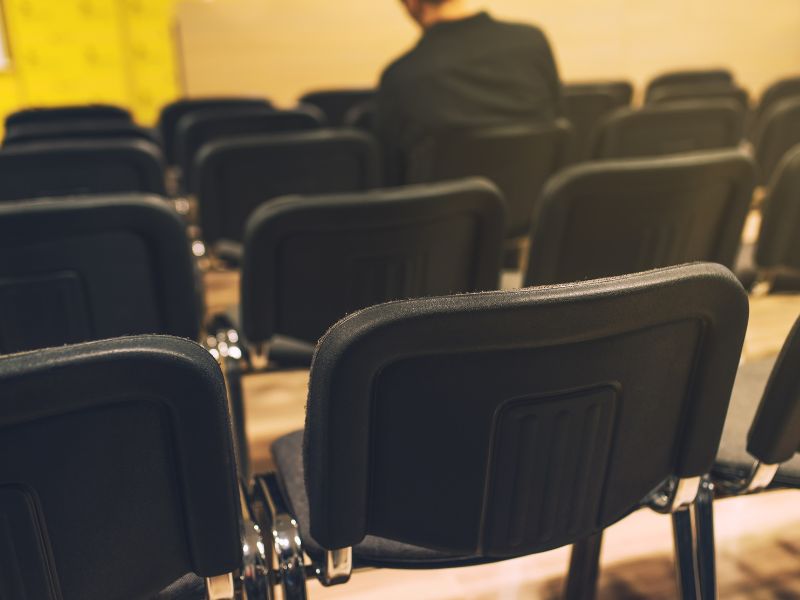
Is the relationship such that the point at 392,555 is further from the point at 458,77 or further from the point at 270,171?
the point at 458,77

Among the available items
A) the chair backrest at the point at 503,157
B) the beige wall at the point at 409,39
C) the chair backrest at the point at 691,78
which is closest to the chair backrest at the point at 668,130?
the chair backrest at the point at 503,157

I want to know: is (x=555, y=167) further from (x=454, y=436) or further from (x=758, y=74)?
(x=758, y=74)

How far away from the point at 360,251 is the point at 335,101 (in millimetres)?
3547

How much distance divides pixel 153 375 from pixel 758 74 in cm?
857

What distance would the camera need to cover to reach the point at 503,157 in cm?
243

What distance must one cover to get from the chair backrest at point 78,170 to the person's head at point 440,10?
1.04 metres

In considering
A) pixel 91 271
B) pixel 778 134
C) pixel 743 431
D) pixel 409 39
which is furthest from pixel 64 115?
pixel 409 39

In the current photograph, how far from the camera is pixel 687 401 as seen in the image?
1.03 m

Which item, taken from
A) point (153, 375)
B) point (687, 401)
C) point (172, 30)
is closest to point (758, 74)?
point (172, 30)

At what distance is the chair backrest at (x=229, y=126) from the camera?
10.1ft

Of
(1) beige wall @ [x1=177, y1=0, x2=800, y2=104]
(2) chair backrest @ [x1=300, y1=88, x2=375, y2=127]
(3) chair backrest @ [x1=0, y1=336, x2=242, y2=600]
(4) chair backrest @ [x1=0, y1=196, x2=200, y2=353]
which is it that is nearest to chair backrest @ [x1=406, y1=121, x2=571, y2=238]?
(4) chair backrest @ [x1=0, y1=196, x2=200, y2=353]

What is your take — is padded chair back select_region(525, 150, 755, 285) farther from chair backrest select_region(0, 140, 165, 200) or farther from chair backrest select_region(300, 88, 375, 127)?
chair backrest select_region(300, 88, 375, 127)

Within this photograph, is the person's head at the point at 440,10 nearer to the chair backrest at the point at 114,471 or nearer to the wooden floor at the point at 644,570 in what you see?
the wooden floor at the point at 644,570

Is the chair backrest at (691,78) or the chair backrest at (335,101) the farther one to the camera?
the chair backrest at (691,78)
